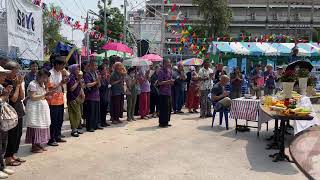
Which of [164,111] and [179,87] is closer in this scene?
[164,111]

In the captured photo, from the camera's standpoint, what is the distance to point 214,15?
1870 inches

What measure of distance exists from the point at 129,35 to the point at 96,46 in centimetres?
333

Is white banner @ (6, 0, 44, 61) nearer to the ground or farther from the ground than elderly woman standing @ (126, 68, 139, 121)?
farther from the ground

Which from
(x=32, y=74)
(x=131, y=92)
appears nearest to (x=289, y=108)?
(x=131, y=92)

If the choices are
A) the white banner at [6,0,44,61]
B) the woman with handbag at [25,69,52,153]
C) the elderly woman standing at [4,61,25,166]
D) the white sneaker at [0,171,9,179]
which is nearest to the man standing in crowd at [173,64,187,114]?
the white banner at [6,0,44,61]

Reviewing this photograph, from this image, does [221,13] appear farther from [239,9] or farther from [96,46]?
[239,9]

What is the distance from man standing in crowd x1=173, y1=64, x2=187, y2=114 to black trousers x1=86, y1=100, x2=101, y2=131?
4327 millimetres

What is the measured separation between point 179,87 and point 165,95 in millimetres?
3129

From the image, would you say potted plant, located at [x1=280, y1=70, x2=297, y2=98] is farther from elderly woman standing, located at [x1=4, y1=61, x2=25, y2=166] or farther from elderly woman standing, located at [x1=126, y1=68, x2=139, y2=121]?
elderly woman standing, located at [x1=4, y1=61, x2=25, y2=166]

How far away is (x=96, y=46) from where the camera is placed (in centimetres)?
2811

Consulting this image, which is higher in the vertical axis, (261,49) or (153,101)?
(261,49)

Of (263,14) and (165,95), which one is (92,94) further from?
(263,14)

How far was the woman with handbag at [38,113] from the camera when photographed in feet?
24.7

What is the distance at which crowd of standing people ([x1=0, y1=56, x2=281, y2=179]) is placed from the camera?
6961 millimetres
